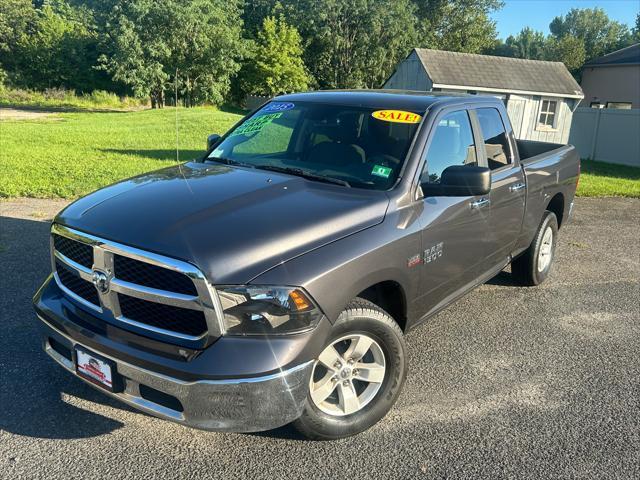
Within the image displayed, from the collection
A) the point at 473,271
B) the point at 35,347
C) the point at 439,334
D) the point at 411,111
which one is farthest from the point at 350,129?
the point at 35,347

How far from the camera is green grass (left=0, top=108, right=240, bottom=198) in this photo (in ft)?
30.6

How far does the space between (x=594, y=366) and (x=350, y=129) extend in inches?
101

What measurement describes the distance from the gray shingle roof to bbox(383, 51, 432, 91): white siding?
0.56 meters

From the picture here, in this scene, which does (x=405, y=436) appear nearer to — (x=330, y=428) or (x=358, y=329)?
(x=330, y=428)

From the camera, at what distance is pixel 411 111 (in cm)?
377

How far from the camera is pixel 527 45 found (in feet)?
266

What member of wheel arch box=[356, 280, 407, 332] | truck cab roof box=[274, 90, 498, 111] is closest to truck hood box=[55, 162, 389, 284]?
wheel arch box=[356, 280, 407, 332]

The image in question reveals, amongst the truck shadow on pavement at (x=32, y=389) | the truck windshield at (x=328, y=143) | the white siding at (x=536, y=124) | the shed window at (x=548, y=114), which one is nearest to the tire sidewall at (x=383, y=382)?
the truck windshield at (x=328, y=143)

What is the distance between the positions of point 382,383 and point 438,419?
1.57 ft

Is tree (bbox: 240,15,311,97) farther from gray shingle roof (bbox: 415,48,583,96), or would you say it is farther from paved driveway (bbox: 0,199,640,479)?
paved driveway (bbox: 0,199,640,479)

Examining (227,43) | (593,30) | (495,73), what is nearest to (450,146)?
(495,73)

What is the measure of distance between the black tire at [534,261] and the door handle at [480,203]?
155 centimetres

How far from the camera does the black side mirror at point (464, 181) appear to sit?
328 cm

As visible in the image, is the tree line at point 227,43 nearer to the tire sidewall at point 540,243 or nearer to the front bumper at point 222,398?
the tire sidewall at point 540,243
